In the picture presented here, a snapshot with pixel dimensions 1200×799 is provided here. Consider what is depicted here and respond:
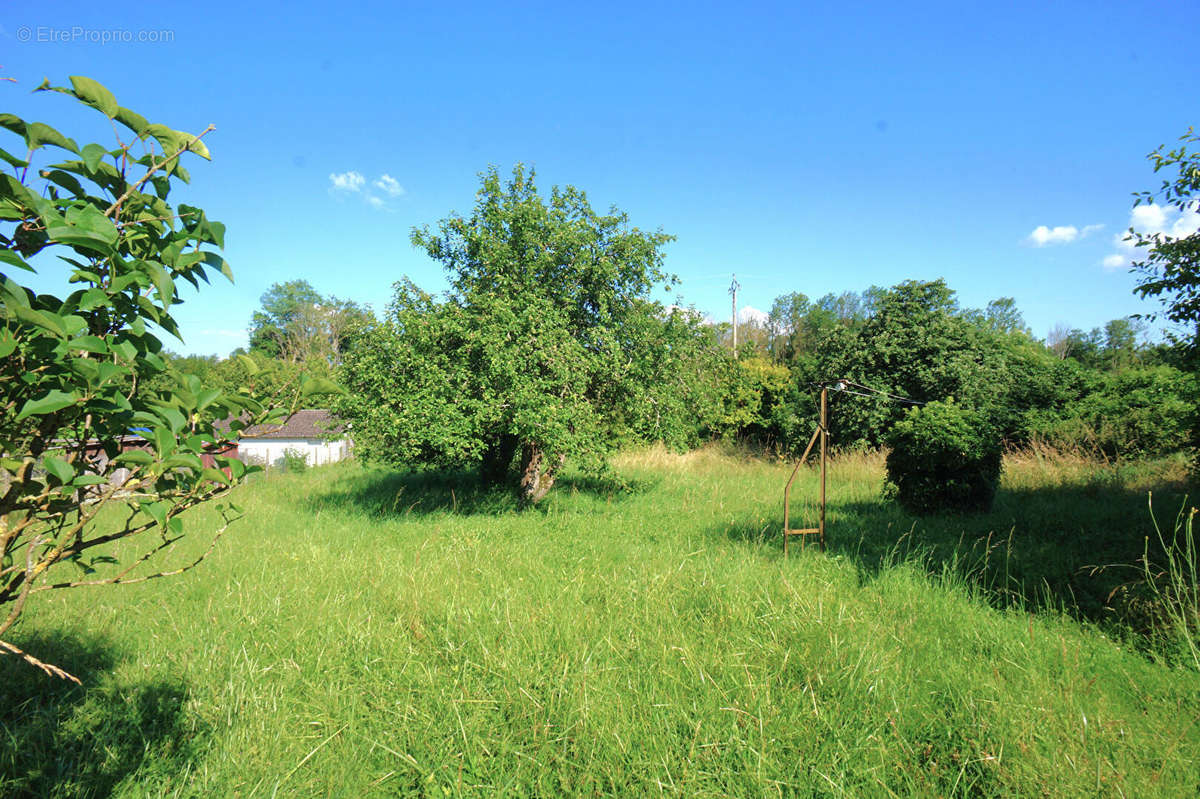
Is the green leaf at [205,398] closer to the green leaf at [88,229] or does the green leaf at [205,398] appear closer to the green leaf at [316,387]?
the green leaf at [316,387]

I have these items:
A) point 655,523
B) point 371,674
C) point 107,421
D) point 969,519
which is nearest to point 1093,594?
point 969,519

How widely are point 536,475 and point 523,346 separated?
2854mm

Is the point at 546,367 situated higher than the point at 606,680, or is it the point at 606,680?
the point at 546,367

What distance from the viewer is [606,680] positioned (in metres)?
3.31

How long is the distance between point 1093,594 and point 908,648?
262 centimetres

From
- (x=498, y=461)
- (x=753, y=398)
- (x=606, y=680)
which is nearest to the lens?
(x=606, y=680)

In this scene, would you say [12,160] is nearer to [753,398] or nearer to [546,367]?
[546,367]

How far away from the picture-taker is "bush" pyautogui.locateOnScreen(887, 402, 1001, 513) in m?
8.35

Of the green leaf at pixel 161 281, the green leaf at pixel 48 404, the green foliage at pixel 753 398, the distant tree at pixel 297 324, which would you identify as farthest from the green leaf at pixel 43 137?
the distant tree at pixel 297 324

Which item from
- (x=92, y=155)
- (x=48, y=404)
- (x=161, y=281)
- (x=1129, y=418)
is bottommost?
(x=1129, y=418)

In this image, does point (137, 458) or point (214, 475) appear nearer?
point (137, 458)

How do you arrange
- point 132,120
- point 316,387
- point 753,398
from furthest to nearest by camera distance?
1. point 753,398
2. point 316,387
3. point 132,120

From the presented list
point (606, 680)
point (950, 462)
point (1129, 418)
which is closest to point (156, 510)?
point (606, 680)

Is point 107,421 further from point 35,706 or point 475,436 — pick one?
point 475,436
